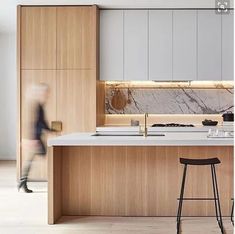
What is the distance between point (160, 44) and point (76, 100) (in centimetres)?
152

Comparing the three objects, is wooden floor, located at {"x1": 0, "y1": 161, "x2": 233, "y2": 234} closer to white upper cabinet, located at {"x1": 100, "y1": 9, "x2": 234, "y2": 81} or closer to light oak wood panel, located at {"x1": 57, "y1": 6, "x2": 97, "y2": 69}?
light oak wood panel, located at {"x1": 57, "y1": 6, "x2": 97, "y2": 69}

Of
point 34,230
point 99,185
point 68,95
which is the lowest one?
point 34,230

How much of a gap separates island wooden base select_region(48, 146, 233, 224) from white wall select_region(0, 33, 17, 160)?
5291mm

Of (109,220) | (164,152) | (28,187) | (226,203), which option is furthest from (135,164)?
(28,187)

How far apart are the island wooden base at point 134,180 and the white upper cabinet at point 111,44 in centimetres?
229

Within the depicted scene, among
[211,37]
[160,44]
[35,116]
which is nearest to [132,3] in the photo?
[160,44]

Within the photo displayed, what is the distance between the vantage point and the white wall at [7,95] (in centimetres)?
930

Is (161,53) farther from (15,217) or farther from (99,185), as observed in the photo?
(15,217)

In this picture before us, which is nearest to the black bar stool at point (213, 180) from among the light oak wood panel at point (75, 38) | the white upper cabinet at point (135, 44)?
the white upper cabinet at point (135, 44)

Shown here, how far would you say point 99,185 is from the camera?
4.39 m

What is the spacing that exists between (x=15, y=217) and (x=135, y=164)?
4.40 ft

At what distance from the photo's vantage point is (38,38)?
20.6ft

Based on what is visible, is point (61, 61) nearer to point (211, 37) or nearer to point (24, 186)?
point (24, 186)

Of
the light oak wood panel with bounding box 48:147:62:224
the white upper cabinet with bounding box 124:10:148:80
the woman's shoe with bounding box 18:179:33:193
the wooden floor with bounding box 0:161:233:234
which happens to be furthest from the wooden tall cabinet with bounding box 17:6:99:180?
the light oak wood panel with bounding box 48:147:62:224
